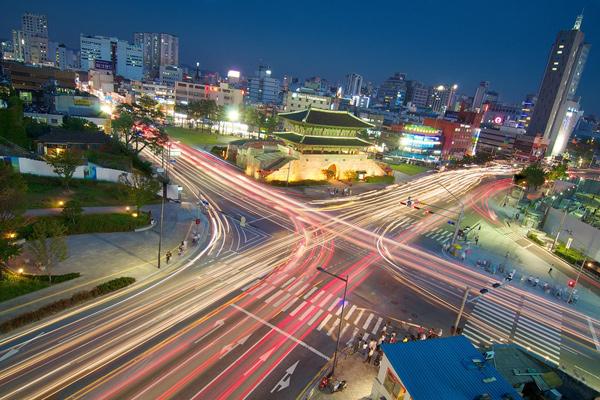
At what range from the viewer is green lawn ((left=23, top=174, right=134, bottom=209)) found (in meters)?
36.3

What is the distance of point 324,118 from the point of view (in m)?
67.0

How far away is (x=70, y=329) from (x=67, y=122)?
56.2m

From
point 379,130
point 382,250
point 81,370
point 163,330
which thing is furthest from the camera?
point 379,130

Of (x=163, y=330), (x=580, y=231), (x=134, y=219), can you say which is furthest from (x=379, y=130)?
(x=163, y=330)

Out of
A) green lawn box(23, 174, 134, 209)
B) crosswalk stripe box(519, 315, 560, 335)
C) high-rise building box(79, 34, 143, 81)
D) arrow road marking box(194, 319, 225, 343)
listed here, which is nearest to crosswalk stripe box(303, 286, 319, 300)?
arrow road marking box(194, 319, 225, 343)

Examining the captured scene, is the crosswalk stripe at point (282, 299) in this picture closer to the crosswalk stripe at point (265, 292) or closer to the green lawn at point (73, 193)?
the crosswalk stripe at point (265, 292)

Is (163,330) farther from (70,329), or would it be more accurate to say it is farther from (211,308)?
(70,329)

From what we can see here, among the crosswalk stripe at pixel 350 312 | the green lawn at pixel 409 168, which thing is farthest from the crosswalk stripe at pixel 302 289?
the green lawn at pixel 409 168

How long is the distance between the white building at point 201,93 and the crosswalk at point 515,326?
121283mm

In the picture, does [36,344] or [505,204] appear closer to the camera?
[36,344]

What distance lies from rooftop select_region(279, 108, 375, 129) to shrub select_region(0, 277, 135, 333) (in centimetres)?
4514

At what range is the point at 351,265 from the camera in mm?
34844

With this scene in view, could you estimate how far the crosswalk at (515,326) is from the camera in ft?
87.4

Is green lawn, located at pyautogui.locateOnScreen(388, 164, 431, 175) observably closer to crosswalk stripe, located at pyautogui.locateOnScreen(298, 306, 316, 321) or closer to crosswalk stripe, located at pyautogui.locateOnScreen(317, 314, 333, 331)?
crosswalk stripe, located at pyautogui.locateOnScreen(298, 306, 316, 321)
